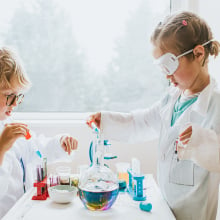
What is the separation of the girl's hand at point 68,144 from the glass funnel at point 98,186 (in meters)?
0.23

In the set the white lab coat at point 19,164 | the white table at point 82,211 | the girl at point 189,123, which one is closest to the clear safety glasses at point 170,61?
the girl at point 189,123

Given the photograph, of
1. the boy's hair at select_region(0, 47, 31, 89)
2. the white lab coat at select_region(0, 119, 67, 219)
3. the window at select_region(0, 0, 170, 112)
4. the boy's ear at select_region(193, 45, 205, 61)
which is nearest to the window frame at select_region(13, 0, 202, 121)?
the window at select_region(0, 0, 170, 112)

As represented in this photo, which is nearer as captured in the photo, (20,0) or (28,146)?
(28,146)

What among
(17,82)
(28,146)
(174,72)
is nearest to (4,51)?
(17,82)

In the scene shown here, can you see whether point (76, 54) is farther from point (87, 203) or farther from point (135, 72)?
point (87, 203)

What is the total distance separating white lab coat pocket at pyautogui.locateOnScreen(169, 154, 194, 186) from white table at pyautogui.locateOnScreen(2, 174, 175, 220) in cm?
11

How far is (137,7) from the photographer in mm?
1932

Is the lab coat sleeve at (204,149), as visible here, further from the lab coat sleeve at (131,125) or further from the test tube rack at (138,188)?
the lab coat sleeve at (131,125)

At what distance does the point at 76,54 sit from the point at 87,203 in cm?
110

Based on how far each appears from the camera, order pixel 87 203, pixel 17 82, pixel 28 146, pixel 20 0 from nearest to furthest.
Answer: pixel 87 203
pixel 17 82
pixel 28 146
pixel 20 0

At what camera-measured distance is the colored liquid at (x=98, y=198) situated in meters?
1.04

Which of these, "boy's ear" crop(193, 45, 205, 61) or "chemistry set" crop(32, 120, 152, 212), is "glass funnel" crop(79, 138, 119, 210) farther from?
"boy's ear" crop(193, 45, 205, 61)

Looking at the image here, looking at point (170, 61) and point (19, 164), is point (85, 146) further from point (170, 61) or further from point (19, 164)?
point (170, 61)

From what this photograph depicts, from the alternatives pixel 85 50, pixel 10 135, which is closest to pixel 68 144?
pixel 10 135
